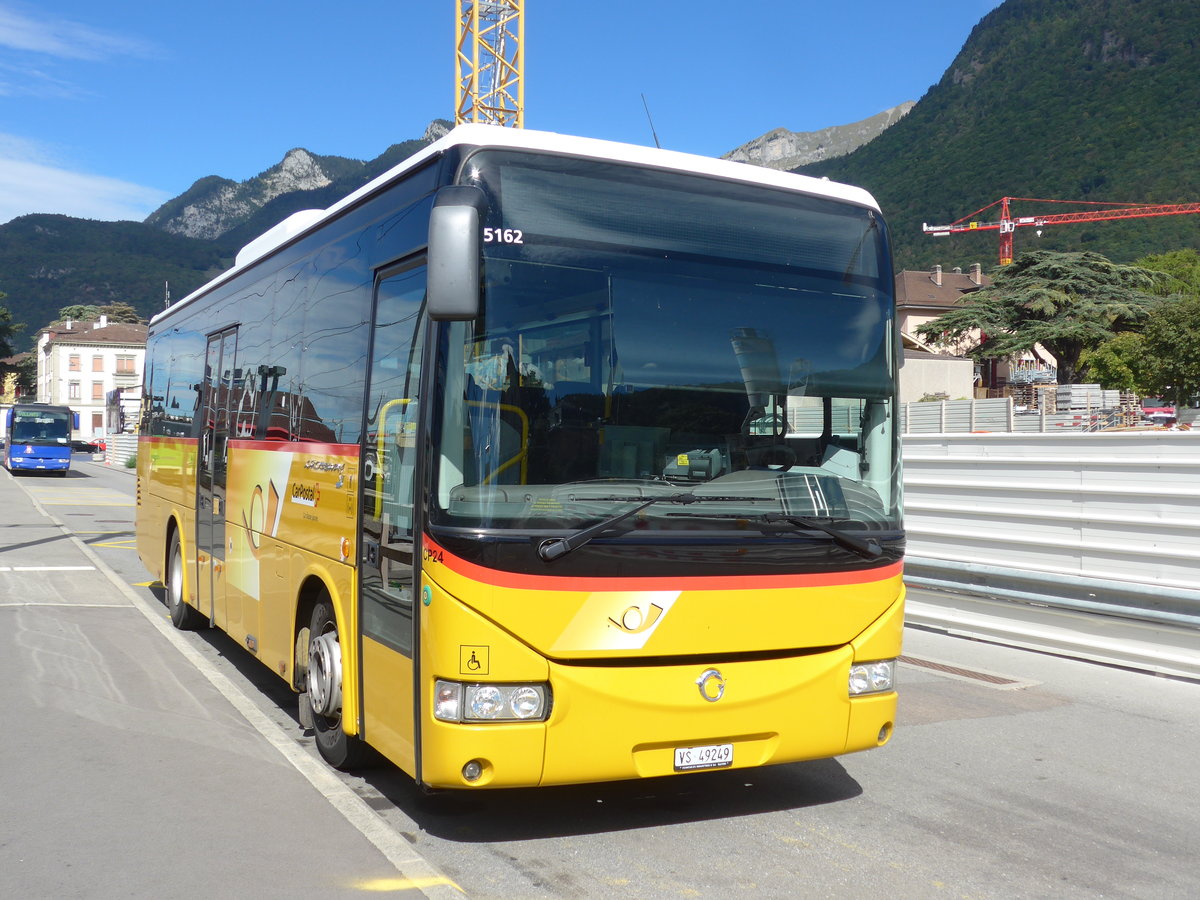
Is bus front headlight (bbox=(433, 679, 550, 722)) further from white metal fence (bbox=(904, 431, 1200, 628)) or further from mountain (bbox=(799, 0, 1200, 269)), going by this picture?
mountain (bbox=(799, 0, 1200, 269))

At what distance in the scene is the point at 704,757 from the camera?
497 cm

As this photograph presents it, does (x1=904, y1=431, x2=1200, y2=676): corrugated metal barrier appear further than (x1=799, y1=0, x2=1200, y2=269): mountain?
No

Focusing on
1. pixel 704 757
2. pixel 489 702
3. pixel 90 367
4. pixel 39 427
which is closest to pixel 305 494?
pixel 489 702

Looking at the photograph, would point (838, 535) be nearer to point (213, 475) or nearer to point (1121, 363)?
point (213, 475)

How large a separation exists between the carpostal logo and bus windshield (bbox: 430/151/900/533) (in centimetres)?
178

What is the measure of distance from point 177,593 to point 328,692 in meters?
5.26

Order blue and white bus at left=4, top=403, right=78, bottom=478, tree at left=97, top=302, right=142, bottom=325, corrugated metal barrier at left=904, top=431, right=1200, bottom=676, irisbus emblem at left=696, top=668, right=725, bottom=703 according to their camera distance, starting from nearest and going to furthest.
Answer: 1. irisbus emblem at left=696, top=668, right=725, bottom=703
2. corrugated metal barrier at left=904, top=431, right=1200, bottom=676
3. blue and white bus at left=4, top=403, right=78, bottom=478
4. tree at left=97, top=302, right=142, bottom=325

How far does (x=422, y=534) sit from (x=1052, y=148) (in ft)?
485

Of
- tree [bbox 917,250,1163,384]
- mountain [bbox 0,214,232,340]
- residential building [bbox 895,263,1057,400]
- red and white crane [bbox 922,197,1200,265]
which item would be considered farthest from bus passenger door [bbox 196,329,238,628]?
mountain [bbox 0,214,232,340]

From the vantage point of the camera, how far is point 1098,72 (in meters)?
147

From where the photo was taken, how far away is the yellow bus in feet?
15.2

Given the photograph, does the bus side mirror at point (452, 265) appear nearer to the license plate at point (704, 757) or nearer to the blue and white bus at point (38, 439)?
the license plate at point (704, 757)

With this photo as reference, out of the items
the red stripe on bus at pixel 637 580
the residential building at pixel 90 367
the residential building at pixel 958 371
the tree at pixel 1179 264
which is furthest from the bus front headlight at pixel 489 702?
the residential building at pixel 90 367

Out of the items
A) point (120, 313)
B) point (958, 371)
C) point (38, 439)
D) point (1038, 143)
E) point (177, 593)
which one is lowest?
point (177, 593)
